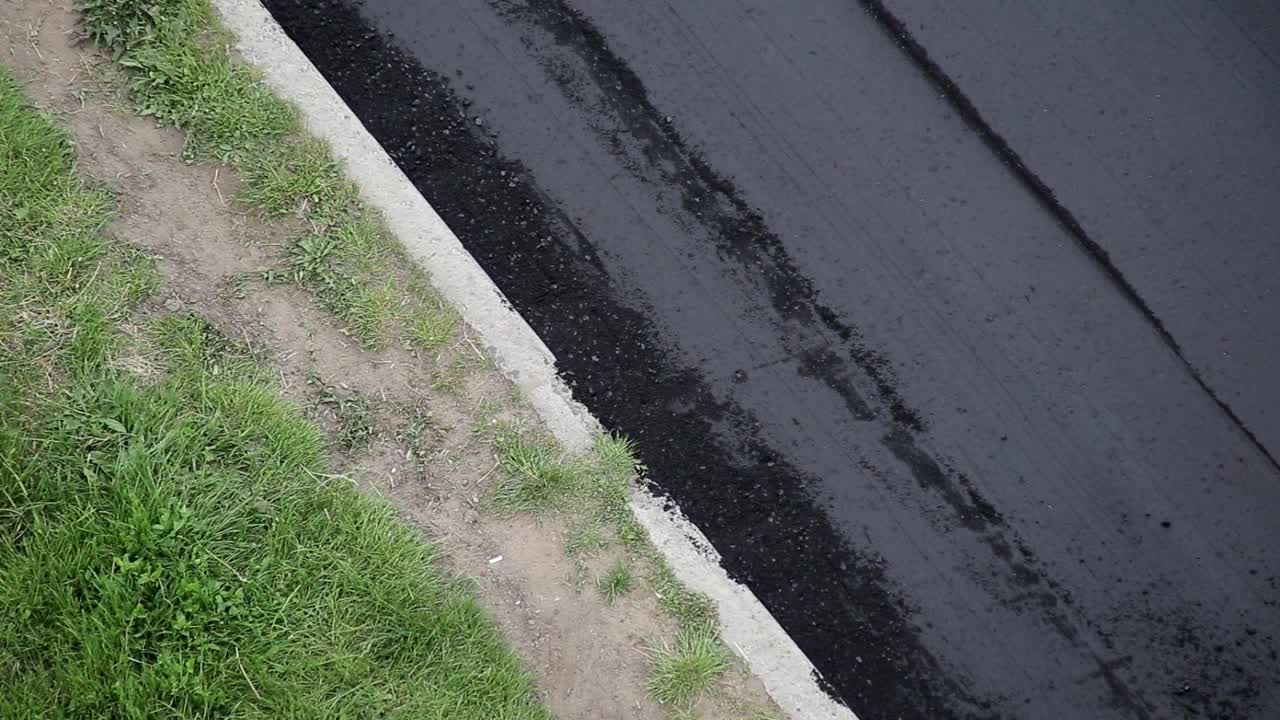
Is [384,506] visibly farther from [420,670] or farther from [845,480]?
[845,480]

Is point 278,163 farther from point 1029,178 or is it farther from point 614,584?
point 1029,178

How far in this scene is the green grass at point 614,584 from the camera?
153 inches

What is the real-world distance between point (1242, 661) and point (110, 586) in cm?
437

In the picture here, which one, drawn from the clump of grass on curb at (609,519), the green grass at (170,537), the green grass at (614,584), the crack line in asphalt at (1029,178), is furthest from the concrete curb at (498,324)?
the crack line in asphalt at (1029,178)

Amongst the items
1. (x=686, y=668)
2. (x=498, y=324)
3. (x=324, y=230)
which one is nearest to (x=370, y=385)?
(x=498, y=324)

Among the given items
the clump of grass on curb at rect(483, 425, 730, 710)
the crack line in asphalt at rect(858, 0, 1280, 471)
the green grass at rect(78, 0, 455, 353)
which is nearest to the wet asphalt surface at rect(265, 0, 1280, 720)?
the crack line in asphalt at rect(858, 0, 1280, 471)

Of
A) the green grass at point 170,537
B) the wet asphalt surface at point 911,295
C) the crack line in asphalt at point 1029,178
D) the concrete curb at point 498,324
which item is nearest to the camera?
the green grass at point 170,537

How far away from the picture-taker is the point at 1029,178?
15.2ft

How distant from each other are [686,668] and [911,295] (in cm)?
185

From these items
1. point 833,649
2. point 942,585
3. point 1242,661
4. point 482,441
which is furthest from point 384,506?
point 1242,661

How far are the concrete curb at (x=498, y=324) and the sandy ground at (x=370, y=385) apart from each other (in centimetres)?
13

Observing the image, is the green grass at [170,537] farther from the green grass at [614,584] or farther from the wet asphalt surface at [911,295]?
the wet asphalt surface at [911,295]

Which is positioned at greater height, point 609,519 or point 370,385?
point 609,519

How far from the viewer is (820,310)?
14.2 ft
